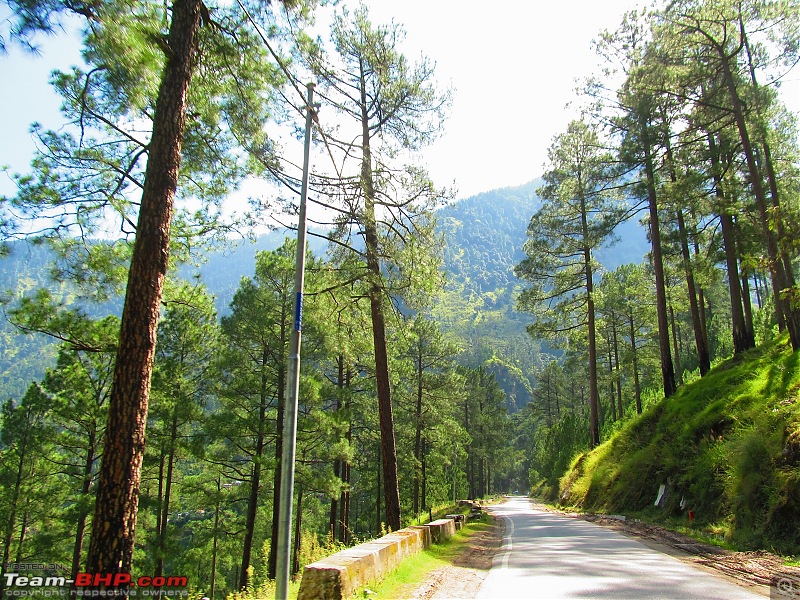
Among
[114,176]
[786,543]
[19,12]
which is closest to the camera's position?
[19,12]

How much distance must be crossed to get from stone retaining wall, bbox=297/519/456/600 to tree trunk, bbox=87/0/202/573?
71.5 inches

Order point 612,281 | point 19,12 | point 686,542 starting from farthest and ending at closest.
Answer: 1. point 612,281
2. point 686,542
3. point 19,12

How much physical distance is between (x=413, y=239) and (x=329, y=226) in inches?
84.7

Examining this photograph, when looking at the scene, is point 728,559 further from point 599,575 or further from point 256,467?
point 256,467

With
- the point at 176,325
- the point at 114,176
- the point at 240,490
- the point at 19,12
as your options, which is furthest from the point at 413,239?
the point at 240,490

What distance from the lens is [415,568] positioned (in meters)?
7.83

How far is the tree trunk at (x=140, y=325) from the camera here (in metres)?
4.67

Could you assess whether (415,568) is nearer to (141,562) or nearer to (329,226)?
(329,226)

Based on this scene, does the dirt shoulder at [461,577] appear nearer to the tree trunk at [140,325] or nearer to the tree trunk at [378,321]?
the tree trunk at [378,321]

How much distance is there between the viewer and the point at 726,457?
10828 mm

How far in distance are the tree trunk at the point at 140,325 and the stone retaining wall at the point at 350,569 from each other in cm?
182

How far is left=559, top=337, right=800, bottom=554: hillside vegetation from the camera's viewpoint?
8.46 metres

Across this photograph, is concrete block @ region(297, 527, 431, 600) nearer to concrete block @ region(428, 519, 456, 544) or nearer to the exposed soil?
concrete block @ region(428, 519, 456, 544)

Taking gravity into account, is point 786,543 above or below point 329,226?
below
